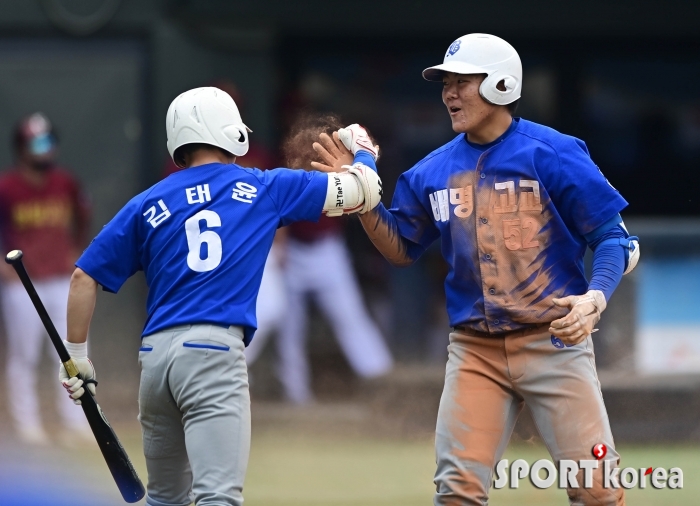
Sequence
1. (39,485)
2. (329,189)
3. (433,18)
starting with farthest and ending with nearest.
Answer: (433,18)
(39,485)
(329,189)

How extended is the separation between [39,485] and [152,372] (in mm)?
3111

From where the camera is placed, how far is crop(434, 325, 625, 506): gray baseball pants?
4.61m

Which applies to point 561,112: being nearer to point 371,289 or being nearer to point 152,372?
point 371,289

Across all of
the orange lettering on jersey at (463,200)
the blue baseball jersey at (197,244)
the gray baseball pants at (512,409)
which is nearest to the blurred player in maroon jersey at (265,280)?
the blue baseball jersey at (197,244)

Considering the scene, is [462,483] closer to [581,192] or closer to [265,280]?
[581,192]

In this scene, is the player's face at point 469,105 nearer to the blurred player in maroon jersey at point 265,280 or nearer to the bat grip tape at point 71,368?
the bat grip tape at point 71,368

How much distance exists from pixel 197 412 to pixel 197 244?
655 millimetres

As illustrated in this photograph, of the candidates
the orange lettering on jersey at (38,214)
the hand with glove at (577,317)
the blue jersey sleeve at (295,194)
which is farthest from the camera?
the orange lettering on jersey at (38,214)

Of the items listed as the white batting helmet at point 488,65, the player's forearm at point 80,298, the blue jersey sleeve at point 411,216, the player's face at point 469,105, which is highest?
the white batting helmet at point 488,65

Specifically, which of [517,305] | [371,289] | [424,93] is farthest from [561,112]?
[517,305]

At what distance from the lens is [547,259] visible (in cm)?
481

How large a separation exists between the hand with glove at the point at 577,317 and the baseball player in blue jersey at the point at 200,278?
3.21 feet

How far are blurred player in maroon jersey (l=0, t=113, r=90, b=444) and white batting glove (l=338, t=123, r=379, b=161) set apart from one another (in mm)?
4772

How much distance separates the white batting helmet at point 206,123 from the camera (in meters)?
4.92
